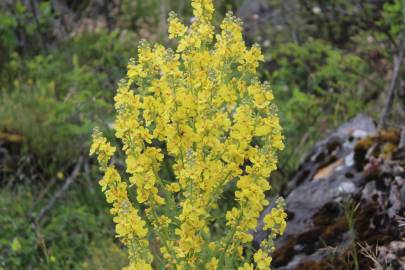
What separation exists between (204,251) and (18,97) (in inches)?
162

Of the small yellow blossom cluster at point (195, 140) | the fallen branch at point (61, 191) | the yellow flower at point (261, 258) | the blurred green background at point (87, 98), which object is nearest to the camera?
the small yellow blossom cluster at point (195, 140)

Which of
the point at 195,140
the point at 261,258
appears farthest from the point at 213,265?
the point at 195,140

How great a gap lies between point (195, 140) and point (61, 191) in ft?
8.98

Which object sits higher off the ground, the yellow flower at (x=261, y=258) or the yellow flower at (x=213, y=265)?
the yellow flower at (x=261, y=258)

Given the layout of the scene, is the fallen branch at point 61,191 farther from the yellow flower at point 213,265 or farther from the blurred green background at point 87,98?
the yellow flower at point 213,265

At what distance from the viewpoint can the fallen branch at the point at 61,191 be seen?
4.86 metres

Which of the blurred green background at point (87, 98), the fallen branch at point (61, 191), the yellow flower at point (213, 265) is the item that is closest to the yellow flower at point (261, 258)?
the yellow flower at point (213, 265)

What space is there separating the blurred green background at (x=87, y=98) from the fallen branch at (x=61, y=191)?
0.10ft

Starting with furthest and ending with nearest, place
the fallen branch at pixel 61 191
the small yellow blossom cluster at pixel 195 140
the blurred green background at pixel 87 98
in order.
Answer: the fallen branch at pixel 61 191, the blurred green background at pixel 87 98, the small yellow blossom cluster at pixel 195 140

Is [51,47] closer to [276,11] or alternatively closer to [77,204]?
[276,11]

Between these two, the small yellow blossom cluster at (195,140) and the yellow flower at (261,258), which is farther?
the yellow flower at (261,258)

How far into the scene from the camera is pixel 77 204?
5055mm

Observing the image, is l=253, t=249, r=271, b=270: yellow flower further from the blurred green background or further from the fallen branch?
the fallen branch

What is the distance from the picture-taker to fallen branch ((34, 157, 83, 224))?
4.86m
